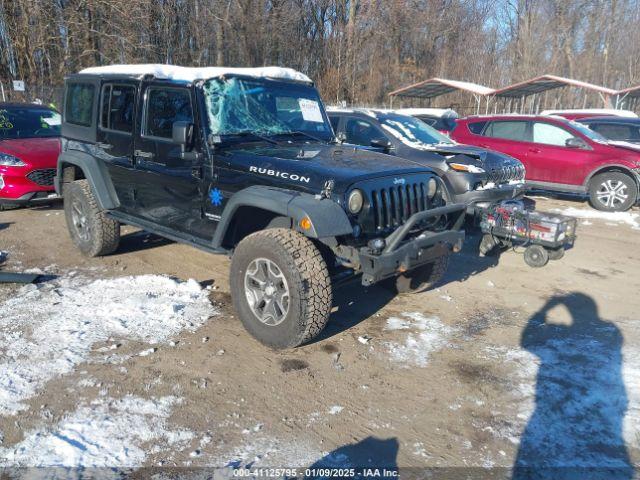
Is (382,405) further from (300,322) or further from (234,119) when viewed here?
(234,119)

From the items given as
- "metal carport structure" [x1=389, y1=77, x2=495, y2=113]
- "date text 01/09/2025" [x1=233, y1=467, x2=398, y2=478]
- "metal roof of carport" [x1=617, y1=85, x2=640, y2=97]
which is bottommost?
"date text 01/09/2025" [x1=233, y1=467, x2=398, y2=478]

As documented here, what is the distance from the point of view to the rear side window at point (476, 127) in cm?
1059

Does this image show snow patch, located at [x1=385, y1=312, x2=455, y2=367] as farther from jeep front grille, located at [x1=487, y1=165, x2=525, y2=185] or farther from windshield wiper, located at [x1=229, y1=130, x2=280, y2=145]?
jeep front grille, located at [x1=487, y1=165, x2=525, y2=185]

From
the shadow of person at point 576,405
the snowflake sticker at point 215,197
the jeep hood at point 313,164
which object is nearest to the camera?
the shadow of person at point 576,405

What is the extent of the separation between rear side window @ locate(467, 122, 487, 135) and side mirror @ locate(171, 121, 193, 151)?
7733 mm

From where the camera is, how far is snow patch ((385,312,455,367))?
3990 millimetres

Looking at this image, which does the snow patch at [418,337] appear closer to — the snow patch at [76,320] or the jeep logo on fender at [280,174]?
the jeep logo on fender at [280,174]

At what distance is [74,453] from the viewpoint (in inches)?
110

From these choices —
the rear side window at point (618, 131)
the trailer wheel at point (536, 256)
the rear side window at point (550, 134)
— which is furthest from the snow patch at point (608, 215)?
the trailer wheel at point (536, 256)

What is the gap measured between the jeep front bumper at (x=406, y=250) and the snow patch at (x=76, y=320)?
163 cm

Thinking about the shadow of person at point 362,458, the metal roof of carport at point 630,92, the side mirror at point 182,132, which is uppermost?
the metal roof of carport at point 630,92

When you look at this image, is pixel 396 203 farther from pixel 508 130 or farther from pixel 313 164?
pixel 508 130

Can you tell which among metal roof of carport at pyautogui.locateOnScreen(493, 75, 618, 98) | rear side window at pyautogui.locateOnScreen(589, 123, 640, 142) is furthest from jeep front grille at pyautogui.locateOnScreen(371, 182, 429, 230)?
metal roof of carport at pyautogui.locateOnScreen(493, 75, 618, 98)

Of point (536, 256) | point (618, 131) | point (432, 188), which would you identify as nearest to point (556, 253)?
point (536, 256)
